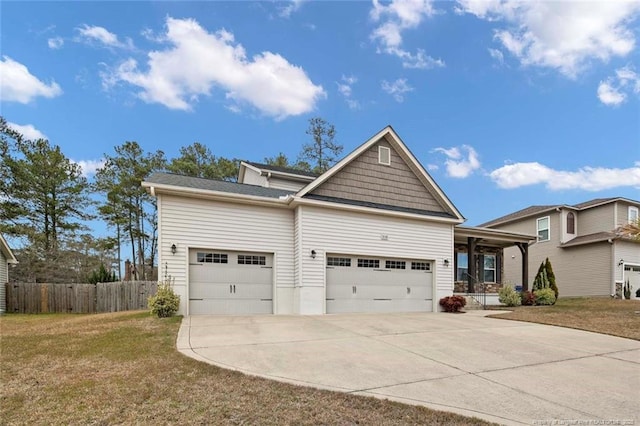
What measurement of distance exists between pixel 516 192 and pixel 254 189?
75.5ft

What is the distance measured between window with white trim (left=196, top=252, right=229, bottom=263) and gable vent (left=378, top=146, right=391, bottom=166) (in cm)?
749

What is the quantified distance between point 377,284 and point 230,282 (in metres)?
5.72

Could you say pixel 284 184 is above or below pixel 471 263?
above

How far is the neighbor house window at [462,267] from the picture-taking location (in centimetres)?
1973

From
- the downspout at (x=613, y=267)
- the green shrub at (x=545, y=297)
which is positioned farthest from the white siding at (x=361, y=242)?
the downspout at (x=613, y=267)

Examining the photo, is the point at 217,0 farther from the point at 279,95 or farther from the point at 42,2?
the point at 279,95

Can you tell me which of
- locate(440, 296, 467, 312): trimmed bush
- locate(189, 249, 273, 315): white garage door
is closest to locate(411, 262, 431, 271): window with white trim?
locate(440, 296, 467, 312): trimmed bush

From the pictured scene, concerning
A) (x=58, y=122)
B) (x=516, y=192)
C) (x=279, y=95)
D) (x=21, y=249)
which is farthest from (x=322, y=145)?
(x=21, y=249)

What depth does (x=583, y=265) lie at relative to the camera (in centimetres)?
2228

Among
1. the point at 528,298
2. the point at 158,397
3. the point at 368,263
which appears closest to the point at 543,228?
the point at 528,298

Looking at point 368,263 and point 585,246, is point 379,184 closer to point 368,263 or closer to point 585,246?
point 368,263

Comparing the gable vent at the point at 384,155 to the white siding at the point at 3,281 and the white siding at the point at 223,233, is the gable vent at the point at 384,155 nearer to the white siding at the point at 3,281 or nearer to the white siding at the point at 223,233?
the white siding at the point at 223,233

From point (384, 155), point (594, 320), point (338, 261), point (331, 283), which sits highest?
point (384, 155)

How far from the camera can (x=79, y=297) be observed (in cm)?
1750
